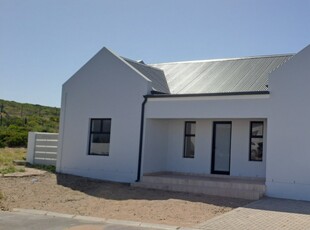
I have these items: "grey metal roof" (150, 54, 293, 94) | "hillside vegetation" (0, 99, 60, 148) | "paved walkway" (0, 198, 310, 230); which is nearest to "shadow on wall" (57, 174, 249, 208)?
"paved walkway" (0, 198, 310, 230)

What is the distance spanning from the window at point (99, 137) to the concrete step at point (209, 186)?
2.51 meters

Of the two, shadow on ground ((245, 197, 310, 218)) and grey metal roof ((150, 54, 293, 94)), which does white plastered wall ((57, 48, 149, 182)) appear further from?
shadow on ground ((245, 197, 310, 218))

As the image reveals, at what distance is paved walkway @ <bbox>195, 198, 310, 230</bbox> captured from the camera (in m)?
9.68

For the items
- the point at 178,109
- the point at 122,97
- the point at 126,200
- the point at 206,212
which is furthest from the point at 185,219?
the point at 122,97

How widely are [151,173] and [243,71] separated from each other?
5774mm

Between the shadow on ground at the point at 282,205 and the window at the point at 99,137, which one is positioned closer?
the shadow on ground at the point at 282,205

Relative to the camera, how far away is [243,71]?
58.3 feet

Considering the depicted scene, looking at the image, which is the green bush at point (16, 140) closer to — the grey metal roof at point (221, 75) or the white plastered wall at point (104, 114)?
the white plastered wall at point (104, 114)

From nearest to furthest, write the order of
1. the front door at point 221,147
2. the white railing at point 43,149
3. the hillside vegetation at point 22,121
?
the front door at point 221,147
the white railing at point 43,149
the hillside vegetation at point 22,121

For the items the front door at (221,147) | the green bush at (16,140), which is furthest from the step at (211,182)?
the green bush at (16,140)

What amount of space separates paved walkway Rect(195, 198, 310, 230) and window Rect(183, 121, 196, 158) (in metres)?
5.14

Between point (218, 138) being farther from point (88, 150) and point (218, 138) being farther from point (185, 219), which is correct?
point (185, 219)

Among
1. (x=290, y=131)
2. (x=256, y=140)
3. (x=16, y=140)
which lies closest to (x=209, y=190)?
(x=256, y=140)

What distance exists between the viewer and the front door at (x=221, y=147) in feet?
55.4
